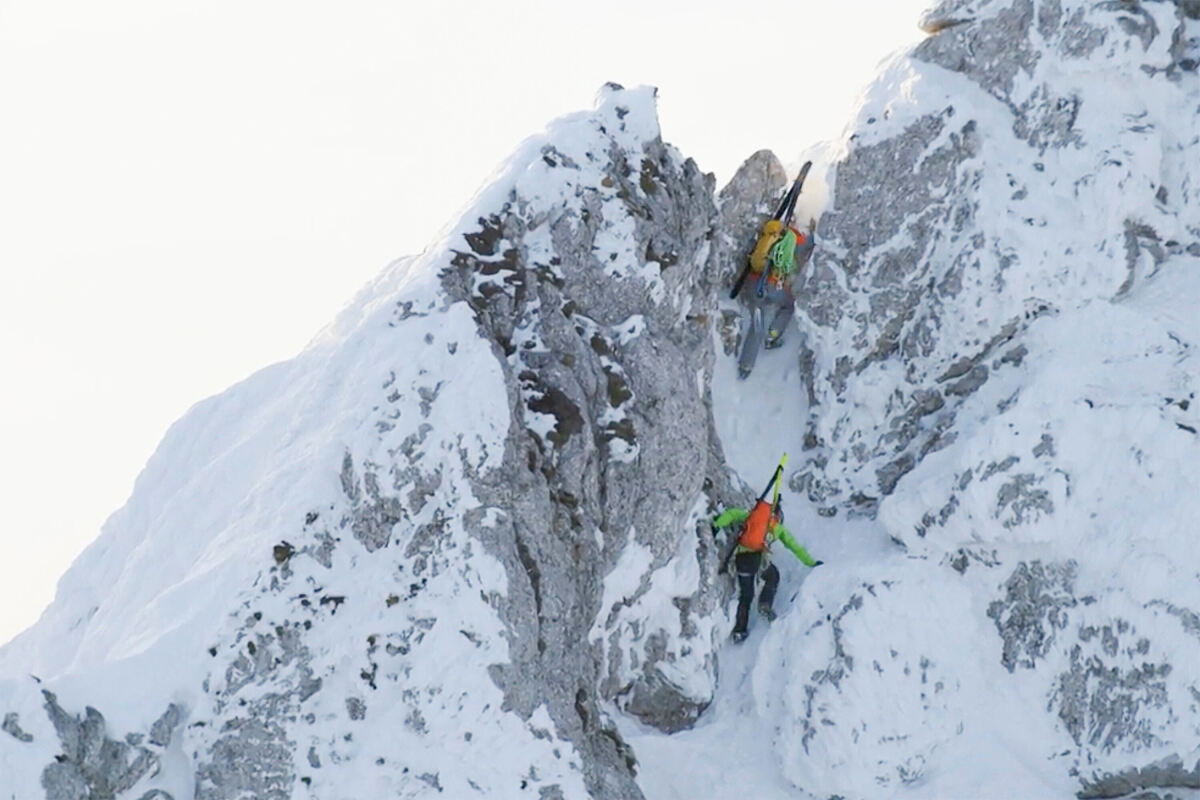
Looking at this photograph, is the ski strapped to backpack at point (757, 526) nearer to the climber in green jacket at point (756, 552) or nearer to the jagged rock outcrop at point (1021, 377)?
the climber in green jacket at point (756, 552)

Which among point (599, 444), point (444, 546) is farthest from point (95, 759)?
point (599, 444)

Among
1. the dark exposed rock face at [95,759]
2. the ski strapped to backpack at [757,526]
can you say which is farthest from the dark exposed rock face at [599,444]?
the dark exposed rock face at [95,759]

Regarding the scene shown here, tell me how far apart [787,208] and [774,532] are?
666 centimetres

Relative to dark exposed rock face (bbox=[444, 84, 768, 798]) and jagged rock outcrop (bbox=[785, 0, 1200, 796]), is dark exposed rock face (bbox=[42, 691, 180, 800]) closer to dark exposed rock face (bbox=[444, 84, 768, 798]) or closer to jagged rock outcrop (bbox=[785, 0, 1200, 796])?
dark exposed rock face (bbox=[444, 84, 768, 798])

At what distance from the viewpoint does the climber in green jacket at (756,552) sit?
18484 millimetres

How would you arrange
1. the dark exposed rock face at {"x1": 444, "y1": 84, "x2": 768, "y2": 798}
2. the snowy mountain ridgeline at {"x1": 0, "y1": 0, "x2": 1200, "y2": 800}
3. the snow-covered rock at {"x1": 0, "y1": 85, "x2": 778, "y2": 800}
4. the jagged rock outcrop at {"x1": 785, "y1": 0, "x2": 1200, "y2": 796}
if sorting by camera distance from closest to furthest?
the snow-covered rock at {"x1": 0, "y1": 85, "x2": 778, "y2": 800}
the snowy mountain ridgeline at {"x1": 0, "y1": 0, "x2": 1200, "y2": 800}
the dark exposed rock face at {"x1": 444, "y1": 84, "x2": 768, "y2": 798}
the jagged rock outcrop at {"x1": 785, "y1": 0, "x2": 1200, "y2": 796}

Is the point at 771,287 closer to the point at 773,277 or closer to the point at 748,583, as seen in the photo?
the point at 773,277

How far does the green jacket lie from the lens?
61.3ft

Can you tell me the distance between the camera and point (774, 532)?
18.7 m

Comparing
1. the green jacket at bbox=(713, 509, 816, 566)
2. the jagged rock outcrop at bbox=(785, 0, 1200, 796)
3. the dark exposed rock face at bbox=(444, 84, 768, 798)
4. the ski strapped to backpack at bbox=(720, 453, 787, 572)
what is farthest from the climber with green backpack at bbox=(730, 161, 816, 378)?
the ski strapped to backpack at bbox=(720, 453, 787, 572)

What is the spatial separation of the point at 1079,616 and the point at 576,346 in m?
8.34

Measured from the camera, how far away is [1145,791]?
16.1 meters

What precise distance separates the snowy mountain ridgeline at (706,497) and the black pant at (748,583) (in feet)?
0.77

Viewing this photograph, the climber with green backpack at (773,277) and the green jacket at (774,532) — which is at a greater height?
the climber with green backpack at (773,277)
